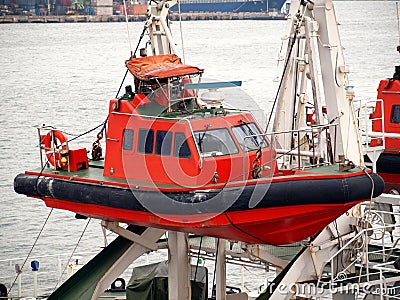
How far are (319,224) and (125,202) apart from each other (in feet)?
10.1

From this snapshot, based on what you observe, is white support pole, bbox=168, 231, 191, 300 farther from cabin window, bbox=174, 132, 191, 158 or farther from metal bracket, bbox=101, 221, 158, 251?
cabin window, bbox=174, 132, 191, 158

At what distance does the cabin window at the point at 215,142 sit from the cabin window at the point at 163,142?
464 mm

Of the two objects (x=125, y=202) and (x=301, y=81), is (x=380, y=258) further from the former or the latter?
(x=125, y=202)

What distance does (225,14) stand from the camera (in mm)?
144500

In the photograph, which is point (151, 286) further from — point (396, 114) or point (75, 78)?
point (75, 78)

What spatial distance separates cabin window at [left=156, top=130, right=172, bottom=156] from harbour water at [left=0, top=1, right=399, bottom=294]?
5.36 m

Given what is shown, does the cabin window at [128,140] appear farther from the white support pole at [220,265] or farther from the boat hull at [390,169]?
the boat hull at [390,169]

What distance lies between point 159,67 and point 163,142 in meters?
1.83

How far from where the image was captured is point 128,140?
17.4m

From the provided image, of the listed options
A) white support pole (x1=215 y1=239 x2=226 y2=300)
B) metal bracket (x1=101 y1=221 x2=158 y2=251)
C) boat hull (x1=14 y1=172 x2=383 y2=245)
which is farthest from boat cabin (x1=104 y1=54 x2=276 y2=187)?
white support pole (x1=215 y1=239 x2=226 y2=300)

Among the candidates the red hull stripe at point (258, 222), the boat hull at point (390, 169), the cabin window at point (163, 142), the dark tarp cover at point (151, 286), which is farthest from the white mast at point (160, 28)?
the boat hull at point (390, 169)

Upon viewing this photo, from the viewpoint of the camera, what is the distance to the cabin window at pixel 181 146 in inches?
651

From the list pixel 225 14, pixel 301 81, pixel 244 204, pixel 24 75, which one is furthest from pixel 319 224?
pixel 225 14

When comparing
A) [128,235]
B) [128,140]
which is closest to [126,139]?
[128,140]
